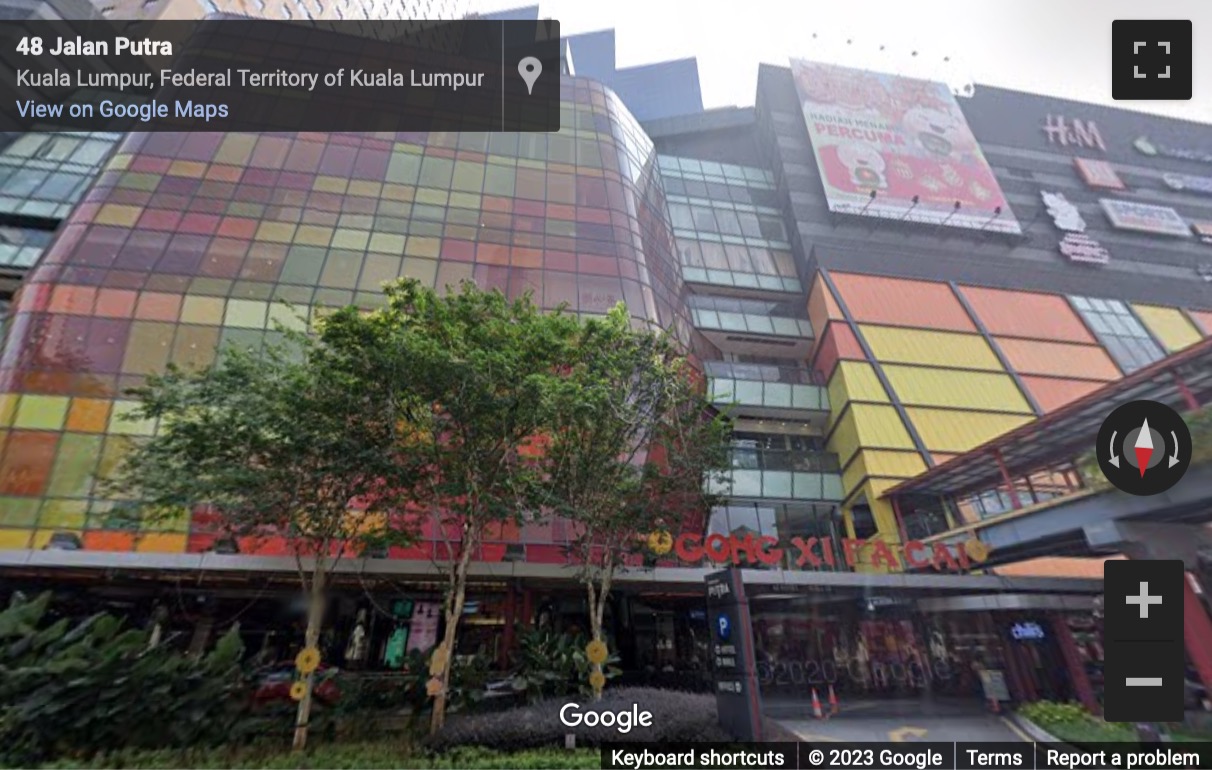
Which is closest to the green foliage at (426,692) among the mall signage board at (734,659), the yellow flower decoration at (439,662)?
the yellow flower decoration at (439,662)

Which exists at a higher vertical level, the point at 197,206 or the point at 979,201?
the point at 979,201

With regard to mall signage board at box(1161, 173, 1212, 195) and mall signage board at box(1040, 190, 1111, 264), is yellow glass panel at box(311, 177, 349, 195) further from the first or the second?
mall signage board at box(1161, 173, 1212, 195)

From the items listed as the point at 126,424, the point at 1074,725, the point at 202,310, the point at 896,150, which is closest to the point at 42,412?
the point at 126,424

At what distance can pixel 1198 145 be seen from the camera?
43562 millimetres

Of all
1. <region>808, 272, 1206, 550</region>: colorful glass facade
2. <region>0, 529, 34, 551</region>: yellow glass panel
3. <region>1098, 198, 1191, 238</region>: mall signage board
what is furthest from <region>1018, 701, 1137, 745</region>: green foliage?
<region>1098, 198, 1191, 238</region>: mall signage board

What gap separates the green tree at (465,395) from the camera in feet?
32.8

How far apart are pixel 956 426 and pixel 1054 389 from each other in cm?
634

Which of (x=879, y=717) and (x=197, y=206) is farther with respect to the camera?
(x=197, y=206)

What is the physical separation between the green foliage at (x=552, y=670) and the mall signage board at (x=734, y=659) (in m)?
2.51

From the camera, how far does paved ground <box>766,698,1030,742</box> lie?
11414 millimetres

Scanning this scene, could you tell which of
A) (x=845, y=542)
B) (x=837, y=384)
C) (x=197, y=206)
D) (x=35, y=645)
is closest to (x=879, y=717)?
(x=845, y=542)

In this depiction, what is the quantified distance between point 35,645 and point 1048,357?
1393 inches

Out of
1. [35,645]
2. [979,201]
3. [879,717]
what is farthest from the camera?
[979,201]

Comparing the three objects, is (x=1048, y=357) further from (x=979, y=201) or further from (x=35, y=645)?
(x=35, y=645)
